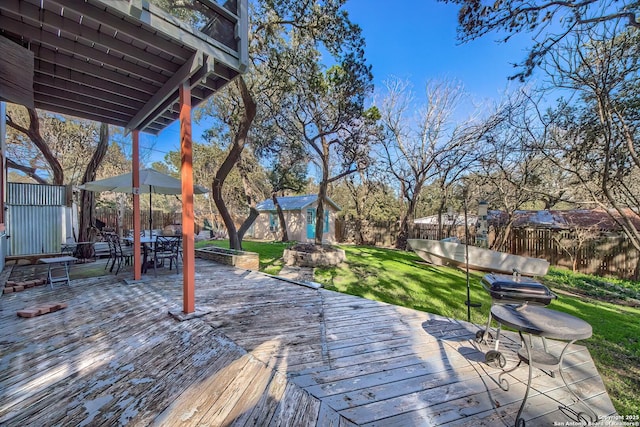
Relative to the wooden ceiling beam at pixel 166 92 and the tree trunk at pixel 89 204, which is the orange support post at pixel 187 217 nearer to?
the wooden ceiling beam at pixel 166 92

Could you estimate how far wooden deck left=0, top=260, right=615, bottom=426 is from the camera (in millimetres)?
1700

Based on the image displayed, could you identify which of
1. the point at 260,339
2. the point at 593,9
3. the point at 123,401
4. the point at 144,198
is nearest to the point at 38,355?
the point at 123,401

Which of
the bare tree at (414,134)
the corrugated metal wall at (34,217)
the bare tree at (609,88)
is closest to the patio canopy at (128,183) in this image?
the corrugated metal wall at (34,217)

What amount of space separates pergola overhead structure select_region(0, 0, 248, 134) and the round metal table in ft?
12.7

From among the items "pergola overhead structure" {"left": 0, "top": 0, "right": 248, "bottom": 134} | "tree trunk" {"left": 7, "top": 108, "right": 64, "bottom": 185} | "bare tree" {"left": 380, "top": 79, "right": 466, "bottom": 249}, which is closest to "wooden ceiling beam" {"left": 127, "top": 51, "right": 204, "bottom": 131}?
"pergola overhead structure" {"left": 0, "top": 0, "right": 248, "bottom": 134}

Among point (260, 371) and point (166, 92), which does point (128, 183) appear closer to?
point (166, 92)

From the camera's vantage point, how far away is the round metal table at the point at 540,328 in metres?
1.69

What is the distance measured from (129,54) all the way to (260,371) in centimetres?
374

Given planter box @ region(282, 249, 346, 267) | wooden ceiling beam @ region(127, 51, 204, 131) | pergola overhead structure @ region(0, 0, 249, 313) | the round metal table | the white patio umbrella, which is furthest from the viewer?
planter box @ region(282, 249, 346, 267)

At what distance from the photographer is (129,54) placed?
3168 mm

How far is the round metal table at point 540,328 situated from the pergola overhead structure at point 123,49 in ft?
12.7

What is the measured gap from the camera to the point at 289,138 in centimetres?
1116

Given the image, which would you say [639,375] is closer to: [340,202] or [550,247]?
[550,247]

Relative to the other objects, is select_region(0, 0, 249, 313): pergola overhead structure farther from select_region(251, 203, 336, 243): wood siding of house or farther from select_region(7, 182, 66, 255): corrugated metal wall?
select_region(251, 203, 336, 243): wood siding of house
